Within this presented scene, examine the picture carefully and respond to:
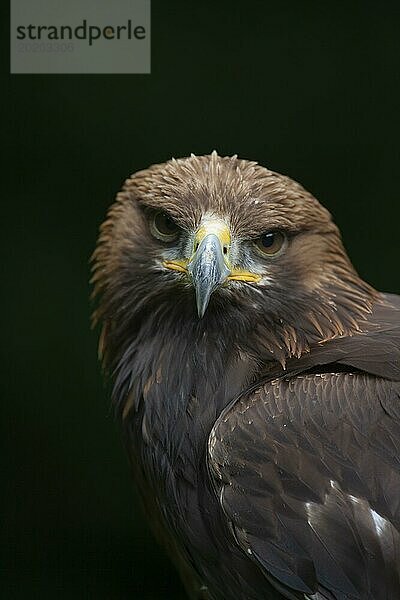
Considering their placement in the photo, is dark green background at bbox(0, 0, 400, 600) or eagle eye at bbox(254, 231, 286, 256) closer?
eagle eye at bbox(254, 231, 286, 256)

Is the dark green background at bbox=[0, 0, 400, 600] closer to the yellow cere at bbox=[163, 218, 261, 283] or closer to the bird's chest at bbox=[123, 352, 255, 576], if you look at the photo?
the yellow cere at bbox=[163, 218, 261, 283]

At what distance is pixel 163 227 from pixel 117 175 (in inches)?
41.1

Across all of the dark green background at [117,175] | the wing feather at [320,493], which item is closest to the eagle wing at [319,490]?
the wing feather at [320,493]

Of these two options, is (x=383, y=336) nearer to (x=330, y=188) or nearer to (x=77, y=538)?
(x=330, y=188)

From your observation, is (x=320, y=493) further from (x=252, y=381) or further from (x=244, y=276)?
(x=244, y=276)

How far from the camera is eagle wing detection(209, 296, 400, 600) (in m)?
2.08

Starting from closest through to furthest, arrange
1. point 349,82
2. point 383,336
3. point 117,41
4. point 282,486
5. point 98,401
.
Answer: point 282,486 → point 383,336 → point 117,41 → point 349,82 → point 98,401

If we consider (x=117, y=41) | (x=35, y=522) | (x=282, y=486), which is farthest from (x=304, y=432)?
(x=35, y=522)

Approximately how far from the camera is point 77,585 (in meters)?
3.42

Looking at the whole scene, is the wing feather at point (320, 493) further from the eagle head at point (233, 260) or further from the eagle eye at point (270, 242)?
the eagle eye at point (270, 242)

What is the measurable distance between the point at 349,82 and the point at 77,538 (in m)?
1.47

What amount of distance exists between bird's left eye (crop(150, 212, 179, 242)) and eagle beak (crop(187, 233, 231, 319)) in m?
0.13

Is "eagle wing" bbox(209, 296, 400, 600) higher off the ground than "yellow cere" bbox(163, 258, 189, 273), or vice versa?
"yellow cere" bbox(163, 258, 189, 273)

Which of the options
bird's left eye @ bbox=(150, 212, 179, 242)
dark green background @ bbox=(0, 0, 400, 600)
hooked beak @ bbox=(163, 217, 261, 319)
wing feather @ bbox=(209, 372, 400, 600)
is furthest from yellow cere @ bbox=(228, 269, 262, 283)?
dark green background @ bbox=(0, 0, 400, 600)
